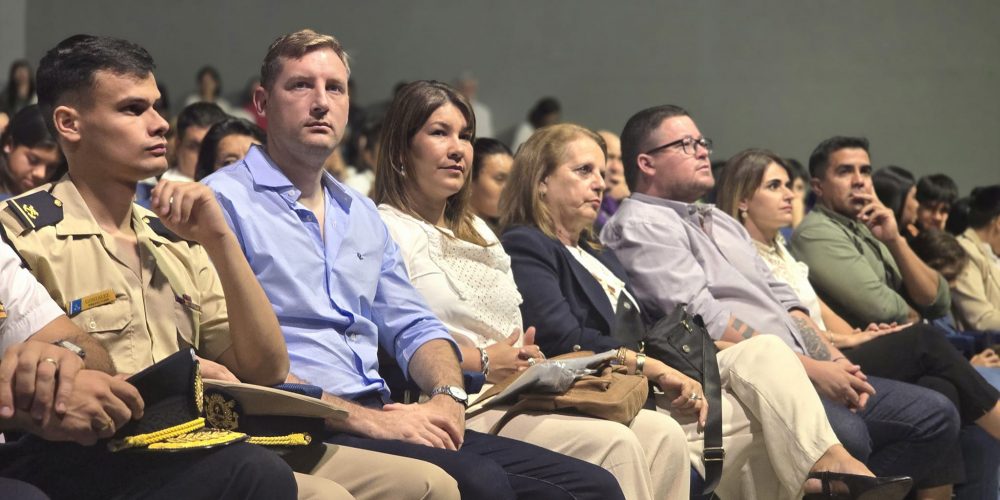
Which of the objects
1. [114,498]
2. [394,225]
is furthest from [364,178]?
[114,498]

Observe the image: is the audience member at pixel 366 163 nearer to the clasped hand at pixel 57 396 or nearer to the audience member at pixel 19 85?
the audience member at pixel 19 85

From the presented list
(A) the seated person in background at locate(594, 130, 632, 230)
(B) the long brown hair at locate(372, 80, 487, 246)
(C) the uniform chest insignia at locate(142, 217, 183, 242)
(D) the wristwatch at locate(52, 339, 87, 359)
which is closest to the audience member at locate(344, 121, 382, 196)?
(A) the seated person in background at locate(594, 130, 632, 230)

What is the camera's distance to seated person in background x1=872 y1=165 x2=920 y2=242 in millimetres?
5547

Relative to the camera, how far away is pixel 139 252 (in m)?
2.16

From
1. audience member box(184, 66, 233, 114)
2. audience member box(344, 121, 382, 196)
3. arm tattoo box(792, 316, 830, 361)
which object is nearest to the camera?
arm tattoo box(792, 316, 830, 361)

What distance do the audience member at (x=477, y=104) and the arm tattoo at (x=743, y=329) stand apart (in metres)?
5.18

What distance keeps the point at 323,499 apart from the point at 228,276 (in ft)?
1.38

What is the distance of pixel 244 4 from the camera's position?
351 inches

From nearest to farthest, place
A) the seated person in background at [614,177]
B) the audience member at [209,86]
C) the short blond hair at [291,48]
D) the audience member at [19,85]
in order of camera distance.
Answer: the short blond hair at [291,48] < the seated person in background at [614,177] < the audience member at [19,85] < the audience member at [209,86]

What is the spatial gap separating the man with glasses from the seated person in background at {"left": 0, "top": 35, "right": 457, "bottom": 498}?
5.25 feet

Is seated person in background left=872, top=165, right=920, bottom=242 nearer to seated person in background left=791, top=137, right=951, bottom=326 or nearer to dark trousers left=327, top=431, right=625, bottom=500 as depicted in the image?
seated person in background left=791, top=137, right=951, bottom=326

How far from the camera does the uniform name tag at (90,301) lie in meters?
2.00

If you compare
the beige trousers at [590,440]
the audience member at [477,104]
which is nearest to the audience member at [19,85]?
the audience member at [477,104]

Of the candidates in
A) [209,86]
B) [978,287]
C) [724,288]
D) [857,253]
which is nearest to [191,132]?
[724,288]
